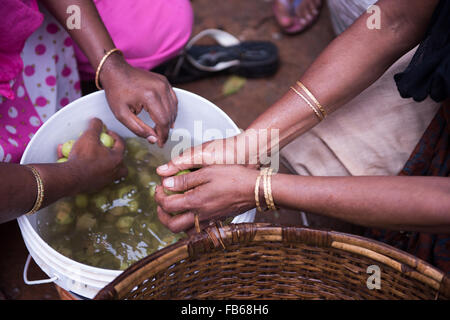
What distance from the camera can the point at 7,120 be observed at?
148cm

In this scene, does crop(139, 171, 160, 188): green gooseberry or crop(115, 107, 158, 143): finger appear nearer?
crop(115, 107, 158, 143): finger

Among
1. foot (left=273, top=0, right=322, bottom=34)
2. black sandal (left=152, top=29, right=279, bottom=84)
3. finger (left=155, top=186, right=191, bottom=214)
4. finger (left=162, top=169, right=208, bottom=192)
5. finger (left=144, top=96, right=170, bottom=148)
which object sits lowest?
finger (left=155, top=186, right=191, bottom=214)

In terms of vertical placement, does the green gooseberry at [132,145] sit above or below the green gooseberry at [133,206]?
above

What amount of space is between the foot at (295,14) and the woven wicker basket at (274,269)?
6.10ft

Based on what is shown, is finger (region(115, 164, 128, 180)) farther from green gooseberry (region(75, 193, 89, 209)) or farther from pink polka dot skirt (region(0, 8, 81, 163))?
pink polka dot skirt (region(0, 8, 81, 163))

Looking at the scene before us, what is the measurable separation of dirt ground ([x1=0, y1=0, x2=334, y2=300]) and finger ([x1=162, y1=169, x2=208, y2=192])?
86cm

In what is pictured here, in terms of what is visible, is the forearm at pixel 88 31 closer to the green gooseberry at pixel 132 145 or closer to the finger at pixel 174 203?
the green gooseberry at pixel 132 145

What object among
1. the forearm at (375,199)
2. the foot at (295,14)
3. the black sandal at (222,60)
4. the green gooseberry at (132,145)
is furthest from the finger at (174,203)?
the foot at (295,14)

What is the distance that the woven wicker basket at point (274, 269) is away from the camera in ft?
3.42

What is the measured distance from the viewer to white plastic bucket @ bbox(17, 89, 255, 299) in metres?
1.13

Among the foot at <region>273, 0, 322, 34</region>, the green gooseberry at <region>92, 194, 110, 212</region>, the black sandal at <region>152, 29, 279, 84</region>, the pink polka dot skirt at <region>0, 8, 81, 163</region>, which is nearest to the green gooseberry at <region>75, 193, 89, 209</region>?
the green gooseberry at <region>92, 194, 110, 212</region>

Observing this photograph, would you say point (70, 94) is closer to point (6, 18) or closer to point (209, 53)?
point (6, 18)

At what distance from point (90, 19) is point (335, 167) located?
1.05 meters

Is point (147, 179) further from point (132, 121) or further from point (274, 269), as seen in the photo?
point (274, 269)
